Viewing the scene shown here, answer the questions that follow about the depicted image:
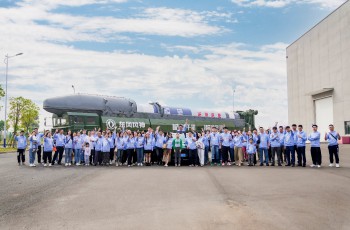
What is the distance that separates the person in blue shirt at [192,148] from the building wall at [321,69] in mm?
28861

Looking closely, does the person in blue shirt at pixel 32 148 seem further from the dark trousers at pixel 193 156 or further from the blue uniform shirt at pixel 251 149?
the blue uniform shirt at pixel 251 149

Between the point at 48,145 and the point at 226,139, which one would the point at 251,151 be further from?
the point at 48,145

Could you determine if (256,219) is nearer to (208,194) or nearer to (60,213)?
(208,194)

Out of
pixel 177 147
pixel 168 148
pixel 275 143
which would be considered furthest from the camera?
pixel 168 148

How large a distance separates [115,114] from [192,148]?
8439mm

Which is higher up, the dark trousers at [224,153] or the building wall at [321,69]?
the building wall at [321,69]

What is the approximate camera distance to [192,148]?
17.5 meters

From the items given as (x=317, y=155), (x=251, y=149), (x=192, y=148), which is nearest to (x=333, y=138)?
(x=317, y=155)

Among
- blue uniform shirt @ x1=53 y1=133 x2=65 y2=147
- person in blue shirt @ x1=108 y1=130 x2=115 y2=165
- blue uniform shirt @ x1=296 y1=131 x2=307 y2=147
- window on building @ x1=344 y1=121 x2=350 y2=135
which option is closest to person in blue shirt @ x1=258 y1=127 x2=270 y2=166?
blue uniform shirt @ x1=296 y1=131 x2=307 y2=147

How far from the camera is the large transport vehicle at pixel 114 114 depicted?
2190 cm

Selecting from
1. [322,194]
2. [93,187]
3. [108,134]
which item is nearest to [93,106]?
[108,134]

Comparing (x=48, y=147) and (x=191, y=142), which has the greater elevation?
(x=191, y=142)

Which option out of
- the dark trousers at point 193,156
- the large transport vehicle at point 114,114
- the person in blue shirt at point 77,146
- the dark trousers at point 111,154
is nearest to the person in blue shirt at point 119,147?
the dark trousers at point 111,154

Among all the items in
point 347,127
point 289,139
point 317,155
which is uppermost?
point 347,127
